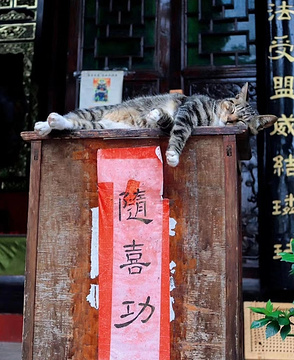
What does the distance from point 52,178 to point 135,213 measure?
46cm

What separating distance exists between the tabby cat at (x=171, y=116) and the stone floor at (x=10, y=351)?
6.28ft

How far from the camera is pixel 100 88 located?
4.81 metres

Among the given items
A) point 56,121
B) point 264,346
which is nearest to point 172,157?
point 56,121

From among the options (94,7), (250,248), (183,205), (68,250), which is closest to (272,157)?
(250,248)

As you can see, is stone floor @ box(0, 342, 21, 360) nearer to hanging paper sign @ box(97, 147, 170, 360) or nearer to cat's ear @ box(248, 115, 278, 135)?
hanging paper sign @ box(97, 147, 170, 360)

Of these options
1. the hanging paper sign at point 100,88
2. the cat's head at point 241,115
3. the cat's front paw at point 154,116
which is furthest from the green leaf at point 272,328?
the hanging paper sign at point 100,88

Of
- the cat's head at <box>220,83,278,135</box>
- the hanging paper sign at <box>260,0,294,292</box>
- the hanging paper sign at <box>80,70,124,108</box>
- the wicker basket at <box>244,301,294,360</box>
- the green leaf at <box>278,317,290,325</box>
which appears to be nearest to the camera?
the green leaf at <box>278,317,290,325</box>

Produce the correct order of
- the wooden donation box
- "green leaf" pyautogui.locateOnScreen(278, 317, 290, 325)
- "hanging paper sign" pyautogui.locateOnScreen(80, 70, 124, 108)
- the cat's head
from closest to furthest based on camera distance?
"green leaf" pyautogui.locateOnScreen(278, 317, 290, 325)
the wooden donation box
the cat's head
"hanging paper sign" pyautogui.locateOnScreen(80, 70, 124, 108)

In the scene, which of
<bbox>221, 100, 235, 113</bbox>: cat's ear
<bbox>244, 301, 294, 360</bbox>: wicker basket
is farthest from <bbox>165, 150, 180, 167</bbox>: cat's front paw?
<bbox>244, 301, 294, 360</bbox>: wicker basket

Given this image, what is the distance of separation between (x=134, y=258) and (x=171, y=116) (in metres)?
0.75

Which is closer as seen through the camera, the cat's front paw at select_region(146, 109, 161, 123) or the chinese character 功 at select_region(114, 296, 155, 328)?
the chinese character 功 at select_region(114, 296, 155, 328)

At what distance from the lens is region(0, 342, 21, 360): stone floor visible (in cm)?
356

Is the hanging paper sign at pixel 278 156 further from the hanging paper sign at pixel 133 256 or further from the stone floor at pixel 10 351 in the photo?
the stone floor at pixel 10 351

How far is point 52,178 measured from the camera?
237 centimetres
